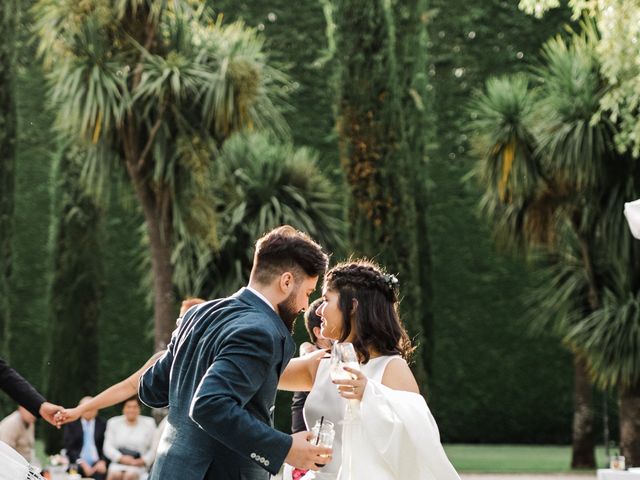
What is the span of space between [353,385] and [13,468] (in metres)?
1.28

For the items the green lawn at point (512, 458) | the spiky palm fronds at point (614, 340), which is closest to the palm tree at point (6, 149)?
the green lawn at point (512, 458)

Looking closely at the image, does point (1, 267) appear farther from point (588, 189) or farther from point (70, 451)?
point (588, 189)

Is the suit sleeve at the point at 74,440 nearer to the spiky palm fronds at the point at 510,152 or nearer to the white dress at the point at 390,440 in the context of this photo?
the spiky palm fronds at the point at 510,152

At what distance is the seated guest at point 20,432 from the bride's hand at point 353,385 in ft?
20.4

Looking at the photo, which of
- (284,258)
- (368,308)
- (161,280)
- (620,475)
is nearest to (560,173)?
(161,280)

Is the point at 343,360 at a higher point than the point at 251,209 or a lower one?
lower

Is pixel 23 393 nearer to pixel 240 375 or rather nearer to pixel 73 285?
pixel 240 375

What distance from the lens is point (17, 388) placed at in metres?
5.70

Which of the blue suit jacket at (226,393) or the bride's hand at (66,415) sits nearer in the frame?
the blue suit jacket at (226,393)

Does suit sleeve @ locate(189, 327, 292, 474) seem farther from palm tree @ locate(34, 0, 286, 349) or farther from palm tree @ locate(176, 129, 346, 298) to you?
palm tree @ locate(176, 129, 346, 298)

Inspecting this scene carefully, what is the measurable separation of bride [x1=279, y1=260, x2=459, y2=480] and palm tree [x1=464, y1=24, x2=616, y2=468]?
7.87 metres

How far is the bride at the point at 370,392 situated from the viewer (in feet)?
11.8

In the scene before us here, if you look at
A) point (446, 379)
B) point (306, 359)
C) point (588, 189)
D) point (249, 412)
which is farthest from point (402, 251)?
point (249, 412)

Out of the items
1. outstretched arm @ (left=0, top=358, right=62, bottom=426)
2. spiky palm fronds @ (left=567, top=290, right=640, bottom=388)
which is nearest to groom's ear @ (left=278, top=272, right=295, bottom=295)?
outstretched arm @ (left=0, top=358, right=62, bottom=426)
